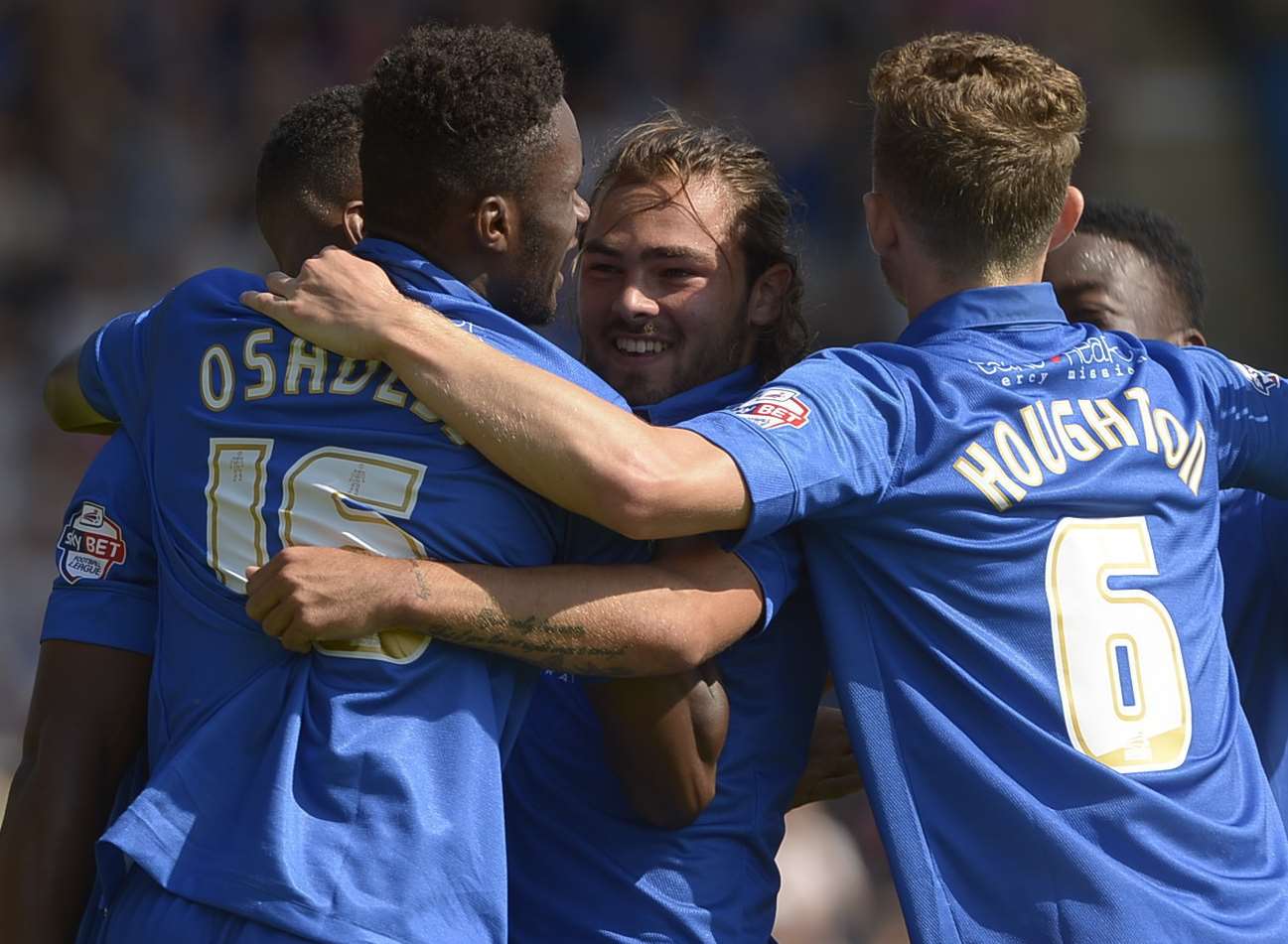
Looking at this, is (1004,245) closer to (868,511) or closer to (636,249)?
(868,511)

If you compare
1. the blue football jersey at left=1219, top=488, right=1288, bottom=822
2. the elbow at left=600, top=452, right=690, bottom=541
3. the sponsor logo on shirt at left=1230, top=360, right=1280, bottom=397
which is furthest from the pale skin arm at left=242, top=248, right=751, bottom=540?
the blue football jersey at left=1219, top=488, right=1288, bottom=822

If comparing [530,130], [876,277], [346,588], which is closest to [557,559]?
[346,588]

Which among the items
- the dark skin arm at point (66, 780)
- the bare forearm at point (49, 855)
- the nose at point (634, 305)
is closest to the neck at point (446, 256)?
the nose at point (634, 305)

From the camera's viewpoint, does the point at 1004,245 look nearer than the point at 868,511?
No

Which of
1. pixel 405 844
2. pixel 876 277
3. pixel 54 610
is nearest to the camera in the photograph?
pixel 405 844

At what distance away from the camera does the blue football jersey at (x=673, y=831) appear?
2809 millimetres

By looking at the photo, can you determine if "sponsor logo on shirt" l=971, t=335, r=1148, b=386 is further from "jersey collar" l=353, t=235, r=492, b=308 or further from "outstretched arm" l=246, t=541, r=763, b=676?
"jersey collar" l=353, t=235, r=492, b=308

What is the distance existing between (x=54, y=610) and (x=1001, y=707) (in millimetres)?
1614

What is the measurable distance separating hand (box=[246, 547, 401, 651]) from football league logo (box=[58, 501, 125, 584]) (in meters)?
0.44

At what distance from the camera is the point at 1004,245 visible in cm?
287

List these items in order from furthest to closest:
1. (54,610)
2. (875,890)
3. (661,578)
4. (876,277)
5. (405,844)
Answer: (876,277) → (875,890) → (54,610) → (661,578) → (405,844)

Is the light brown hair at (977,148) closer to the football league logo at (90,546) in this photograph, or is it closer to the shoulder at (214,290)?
the shoulder at (214,290)

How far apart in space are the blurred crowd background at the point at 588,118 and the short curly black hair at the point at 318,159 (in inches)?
168

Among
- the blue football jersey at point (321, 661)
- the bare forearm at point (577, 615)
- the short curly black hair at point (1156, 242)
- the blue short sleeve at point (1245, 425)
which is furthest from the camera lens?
the short curly black hair at point (1156, 242)
